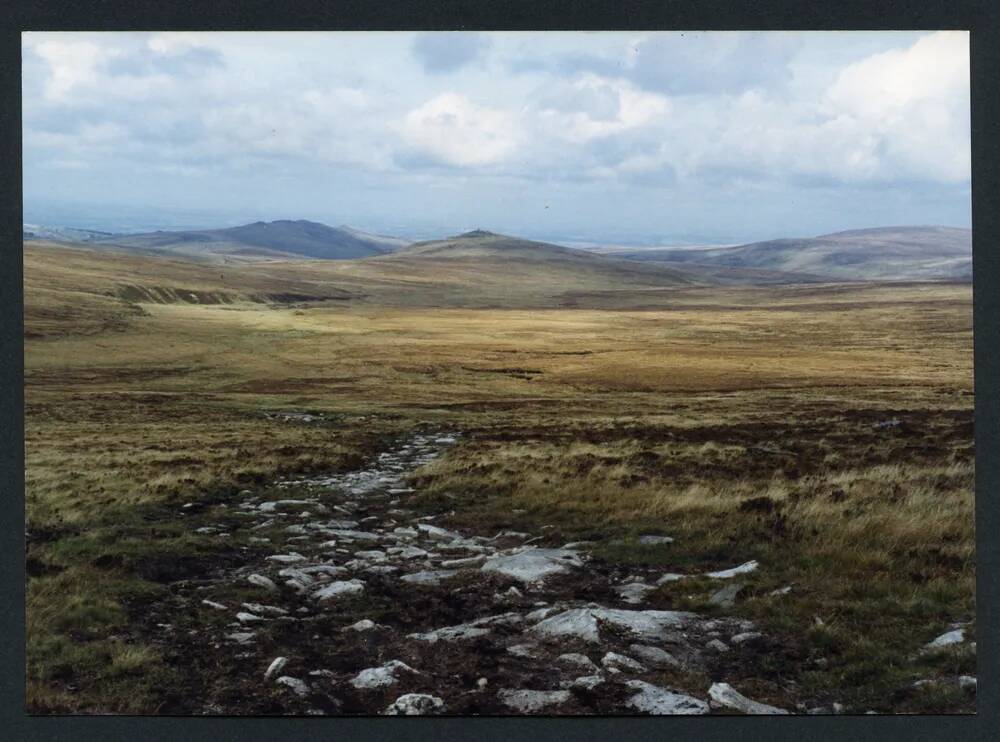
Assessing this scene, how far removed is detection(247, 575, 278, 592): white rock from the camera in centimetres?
611

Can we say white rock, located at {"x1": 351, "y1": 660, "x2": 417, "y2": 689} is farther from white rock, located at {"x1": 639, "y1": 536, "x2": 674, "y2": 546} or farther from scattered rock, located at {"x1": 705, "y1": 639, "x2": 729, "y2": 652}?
white rock, located at {"x1": 639, "y1": 536, "x2": 674, "y2": 546}

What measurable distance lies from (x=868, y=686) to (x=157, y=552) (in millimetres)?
6238

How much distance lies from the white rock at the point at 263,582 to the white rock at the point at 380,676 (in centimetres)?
116

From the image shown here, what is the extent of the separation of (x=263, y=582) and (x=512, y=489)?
2885 mm

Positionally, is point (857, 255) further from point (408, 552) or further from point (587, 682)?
point (408, 552)

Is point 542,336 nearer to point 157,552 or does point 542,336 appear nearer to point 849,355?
point 849,355

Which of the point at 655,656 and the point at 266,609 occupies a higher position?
the point at 266,609

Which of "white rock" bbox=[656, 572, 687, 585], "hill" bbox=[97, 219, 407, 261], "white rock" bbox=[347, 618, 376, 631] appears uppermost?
"hill" bbox=[97, 219, 407, 261]

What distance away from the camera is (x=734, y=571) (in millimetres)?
6113

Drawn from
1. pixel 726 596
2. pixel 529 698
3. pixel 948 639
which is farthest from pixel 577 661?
pixel 948 639

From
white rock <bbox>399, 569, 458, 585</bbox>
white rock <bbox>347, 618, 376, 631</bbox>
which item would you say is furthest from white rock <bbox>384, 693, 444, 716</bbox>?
white rock <bbox>399, 569, 458, 585</bbox>

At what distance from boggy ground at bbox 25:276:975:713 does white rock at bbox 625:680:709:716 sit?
0.27ft

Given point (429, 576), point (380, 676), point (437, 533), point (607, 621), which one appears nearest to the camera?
Answer: point (380, 676)

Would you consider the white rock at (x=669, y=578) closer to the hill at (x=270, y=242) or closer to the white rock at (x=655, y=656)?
the white rock at (x=655, y=656)
